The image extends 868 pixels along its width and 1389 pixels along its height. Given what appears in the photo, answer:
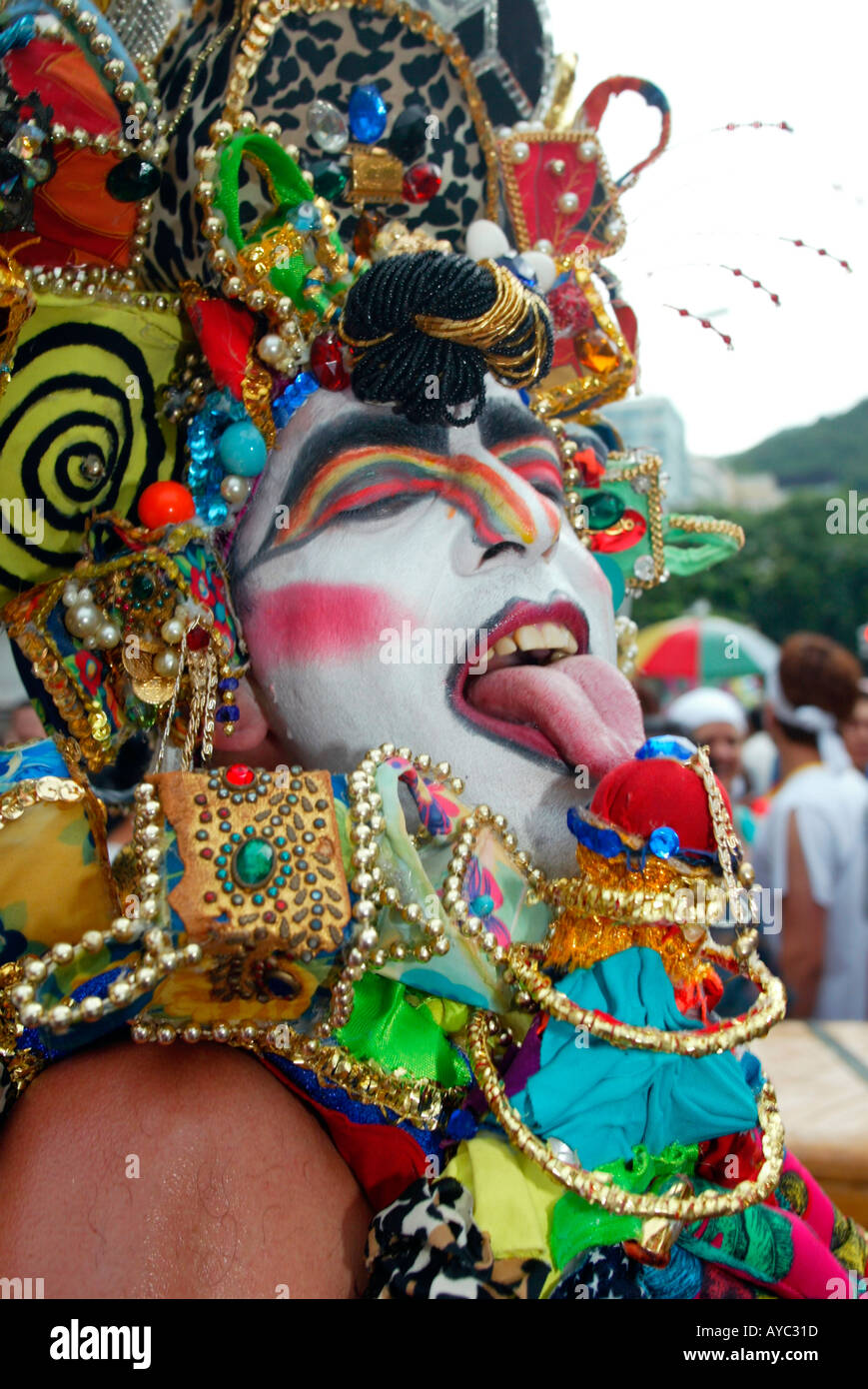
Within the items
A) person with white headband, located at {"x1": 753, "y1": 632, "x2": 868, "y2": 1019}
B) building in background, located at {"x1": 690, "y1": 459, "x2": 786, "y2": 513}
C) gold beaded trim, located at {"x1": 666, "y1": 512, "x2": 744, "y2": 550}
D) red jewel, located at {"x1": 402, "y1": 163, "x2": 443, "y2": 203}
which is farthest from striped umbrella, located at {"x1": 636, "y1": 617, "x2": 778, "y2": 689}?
building in background, located at {"x1": 690, "y1": 459, "x2": 786, "y2": 513}

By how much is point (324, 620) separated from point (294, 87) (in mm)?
728

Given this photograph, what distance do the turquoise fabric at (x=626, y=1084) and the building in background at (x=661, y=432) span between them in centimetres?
95

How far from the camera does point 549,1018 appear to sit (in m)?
1.19

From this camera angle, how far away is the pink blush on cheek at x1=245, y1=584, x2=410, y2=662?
130 centimetres

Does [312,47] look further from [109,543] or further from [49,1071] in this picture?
[49,1071]

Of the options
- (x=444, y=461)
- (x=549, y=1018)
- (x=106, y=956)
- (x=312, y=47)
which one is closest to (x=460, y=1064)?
(x=549, y=1018)

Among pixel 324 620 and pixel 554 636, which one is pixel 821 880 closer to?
pixel 554 636

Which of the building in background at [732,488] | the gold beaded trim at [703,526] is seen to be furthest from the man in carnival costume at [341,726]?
the building in background at [732,488]

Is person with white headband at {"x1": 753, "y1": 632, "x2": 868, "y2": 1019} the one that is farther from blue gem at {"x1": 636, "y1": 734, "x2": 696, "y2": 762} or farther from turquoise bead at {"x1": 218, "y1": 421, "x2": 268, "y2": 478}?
turquoise bead at {"x1": 218, "y1": 421, "x2": 268, "y2": 478}

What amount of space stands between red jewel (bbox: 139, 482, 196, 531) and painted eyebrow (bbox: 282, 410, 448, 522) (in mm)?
148

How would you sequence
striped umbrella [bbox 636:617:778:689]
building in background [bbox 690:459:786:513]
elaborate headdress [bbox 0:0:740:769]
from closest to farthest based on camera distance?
elaborate headdress [bbox 0:0:740:769]
striped umbrella [bbox 636:617:778:689]
building in background [bbox 690:459:786:513]

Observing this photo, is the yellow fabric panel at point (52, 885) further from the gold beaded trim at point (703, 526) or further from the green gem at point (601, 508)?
the gold beaded trim at point (703, 526)

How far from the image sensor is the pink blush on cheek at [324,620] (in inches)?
51.4

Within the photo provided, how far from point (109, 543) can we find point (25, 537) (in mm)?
106
